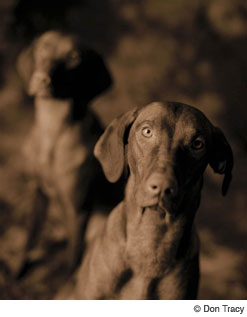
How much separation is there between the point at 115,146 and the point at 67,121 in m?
0.58

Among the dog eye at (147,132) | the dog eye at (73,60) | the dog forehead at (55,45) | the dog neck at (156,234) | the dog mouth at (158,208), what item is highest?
the dog forehead at (55,45)

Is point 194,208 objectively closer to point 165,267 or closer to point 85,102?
point 165,267

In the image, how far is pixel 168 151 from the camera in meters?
1.15

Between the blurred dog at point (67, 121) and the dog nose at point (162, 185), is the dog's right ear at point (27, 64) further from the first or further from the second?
the dog nose at point (162, 185)

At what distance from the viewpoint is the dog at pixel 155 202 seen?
116 centimetres

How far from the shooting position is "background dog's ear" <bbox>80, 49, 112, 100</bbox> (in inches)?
70.7

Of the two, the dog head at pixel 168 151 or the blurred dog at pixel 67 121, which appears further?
the blurred dog at pixel 67 121

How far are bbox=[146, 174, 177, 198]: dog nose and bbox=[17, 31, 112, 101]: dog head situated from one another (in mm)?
807

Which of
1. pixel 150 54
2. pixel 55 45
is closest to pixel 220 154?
pixel 55 45

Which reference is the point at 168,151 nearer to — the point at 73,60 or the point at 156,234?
the point at 156,234

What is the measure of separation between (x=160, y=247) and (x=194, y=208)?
0.51 ft

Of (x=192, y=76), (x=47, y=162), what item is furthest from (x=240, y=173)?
(x=47, y=162)

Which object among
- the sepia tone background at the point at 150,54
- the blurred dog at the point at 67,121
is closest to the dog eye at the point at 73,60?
the blurred dog at the point at 67,121

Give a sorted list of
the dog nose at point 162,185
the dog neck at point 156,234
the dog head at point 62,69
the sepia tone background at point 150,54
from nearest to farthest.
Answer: the dog nose at point 162,185 < the dog neck at point 156,234 < the dog head at point 62,69 < the sepia tone background at point 150,54
